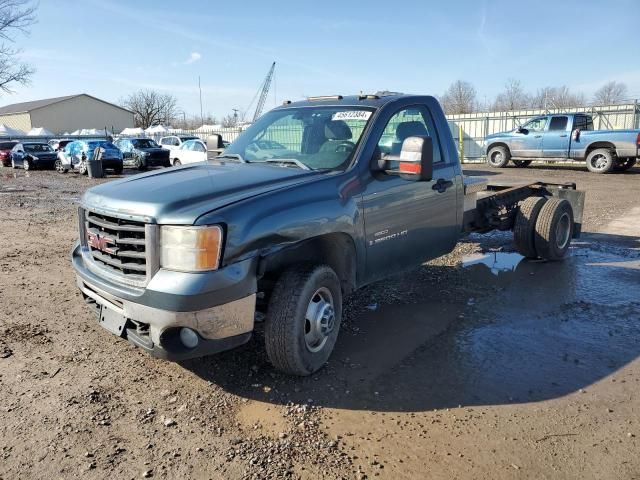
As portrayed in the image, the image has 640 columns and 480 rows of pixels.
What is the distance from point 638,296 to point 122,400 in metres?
5.08

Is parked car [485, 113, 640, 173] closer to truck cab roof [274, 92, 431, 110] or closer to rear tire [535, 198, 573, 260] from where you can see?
rear tire [535, 198, 573, 260]

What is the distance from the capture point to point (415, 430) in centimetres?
302

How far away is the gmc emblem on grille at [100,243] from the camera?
3.27 metres

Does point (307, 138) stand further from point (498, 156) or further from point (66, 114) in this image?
point (66, 114)

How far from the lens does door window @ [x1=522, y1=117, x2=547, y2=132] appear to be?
19.5m

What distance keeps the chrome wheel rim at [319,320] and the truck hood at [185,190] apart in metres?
0.84

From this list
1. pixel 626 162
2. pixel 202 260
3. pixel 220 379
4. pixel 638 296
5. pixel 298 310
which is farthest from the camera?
pixel 626 162

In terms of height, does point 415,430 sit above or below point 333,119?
below

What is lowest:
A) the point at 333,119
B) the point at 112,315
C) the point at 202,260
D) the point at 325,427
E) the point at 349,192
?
the point at 325,427

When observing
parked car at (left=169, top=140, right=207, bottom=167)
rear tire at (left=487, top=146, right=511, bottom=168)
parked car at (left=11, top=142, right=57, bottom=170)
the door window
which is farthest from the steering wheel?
parked car at (left=11, top=142, right=57, bottom=170)

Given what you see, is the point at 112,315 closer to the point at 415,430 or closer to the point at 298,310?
the point at 298,310

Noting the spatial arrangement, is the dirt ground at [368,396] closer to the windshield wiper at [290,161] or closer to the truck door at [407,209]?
the truck door at [407,209]

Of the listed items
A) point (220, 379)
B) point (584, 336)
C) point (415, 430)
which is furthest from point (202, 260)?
point (584, 336)

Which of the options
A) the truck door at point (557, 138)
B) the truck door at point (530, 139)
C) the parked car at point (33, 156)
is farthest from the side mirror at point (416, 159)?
the parked car at point (33, 156)
